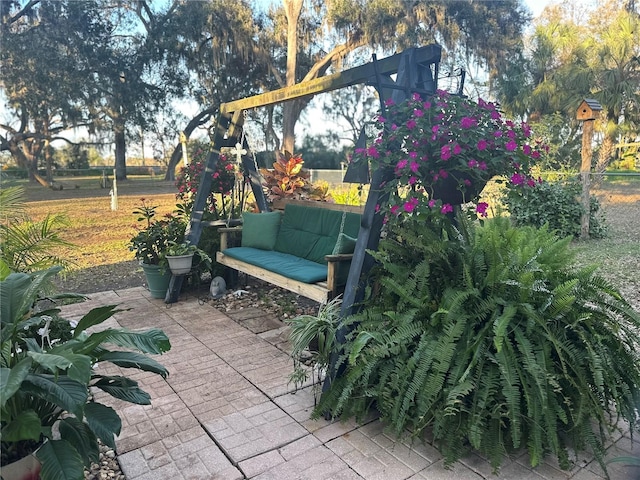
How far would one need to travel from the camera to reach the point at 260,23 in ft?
44.8

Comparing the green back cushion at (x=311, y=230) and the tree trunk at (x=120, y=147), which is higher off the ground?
the tree trunk at (x=120, y=147)

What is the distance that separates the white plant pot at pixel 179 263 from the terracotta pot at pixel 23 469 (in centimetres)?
264

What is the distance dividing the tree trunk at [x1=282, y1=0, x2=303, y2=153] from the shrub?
7.11 meters

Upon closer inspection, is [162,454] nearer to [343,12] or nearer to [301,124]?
[343,12]

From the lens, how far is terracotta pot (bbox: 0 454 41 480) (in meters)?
1.43

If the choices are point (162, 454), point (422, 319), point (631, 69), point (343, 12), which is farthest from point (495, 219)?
point (631, 69)

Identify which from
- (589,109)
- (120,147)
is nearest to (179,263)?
(589,109)

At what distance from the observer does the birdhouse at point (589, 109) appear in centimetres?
643

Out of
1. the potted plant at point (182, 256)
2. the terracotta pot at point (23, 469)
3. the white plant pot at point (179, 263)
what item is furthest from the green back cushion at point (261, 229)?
the terracotta pot at point (23, 469)

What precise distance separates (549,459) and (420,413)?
0.59 metres

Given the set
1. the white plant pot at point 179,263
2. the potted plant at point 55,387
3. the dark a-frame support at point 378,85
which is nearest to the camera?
the potted plant at point 55,387

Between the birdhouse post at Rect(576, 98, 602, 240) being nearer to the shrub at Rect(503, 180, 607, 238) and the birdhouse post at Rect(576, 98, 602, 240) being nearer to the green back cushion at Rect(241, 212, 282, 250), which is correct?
the shrub at Rect(503, 180, 607, 238)

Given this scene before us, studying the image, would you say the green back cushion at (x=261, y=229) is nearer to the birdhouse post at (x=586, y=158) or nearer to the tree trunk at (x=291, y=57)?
the birdhouse post at (x=586, y=158)

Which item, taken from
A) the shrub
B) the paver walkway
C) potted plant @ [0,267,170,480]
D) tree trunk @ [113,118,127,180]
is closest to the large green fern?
the paver walkway
